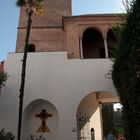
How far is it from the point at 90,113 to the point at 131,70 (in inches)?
429

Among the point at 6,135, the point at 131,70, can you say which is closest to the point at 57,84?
the point at 6,135

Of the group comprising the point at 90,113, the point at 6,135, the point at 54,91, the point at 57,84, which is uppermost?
the point at 57,84

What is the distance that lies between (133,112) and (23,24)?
20.2 m

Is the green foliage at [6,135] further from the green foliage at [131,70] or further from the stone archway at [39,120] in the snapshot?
the green foliage at [131,70]

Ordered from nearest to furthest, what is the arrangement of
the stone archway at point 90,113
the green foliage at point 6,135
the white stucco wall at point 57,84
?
1. the green foliage at point 6,135
2. the white stucco wall at point 57,84
3. the stone archway at point 90,113

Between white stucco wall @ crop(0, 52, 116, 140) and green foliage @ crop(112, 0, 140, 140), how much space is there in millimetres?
4357

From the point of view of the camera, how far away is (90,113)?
819 inches

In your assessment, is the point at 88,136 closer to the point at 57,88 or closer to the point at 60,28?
the point at 57,88

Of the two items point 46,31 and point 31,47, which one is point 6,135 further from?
point 46,31

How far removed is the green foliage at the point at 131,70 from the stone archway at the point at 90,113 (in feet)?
17.6

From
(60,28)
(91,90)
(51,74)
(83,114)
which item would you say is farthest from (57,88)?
(60,28)

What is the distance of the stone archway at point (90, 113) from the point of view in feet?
57.2

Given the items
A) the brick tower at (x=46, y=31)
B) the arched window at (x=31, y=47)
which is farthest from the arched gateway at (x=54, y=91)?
the arched window at (x=31, y=47)

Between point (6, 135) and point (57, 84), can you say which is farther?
point (57, 84)
